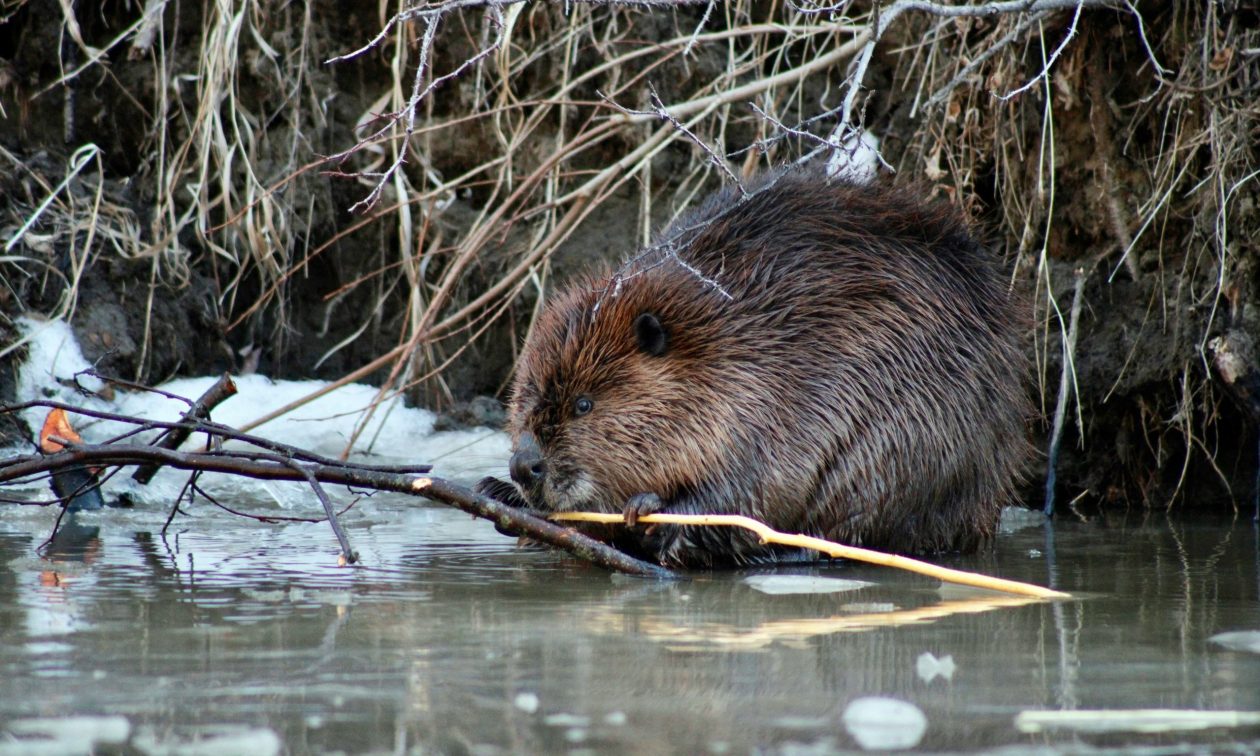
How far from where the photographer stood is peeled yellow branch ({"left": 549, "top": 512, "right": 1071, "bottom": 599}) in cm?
269

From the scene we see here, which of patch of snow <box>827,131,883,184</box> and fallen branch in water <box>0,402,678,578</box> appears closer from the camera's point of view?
fallen branch in water <box>0,402,678,578</box>

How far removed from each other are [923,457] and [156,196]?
3.31 m

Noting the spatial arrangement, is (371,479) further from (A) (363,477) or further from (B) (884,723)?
(B) (884,723)

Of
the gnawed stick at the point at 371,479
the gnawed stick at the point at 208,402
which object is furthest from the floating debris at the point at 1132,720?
the gnawed stick at the point at 208,402

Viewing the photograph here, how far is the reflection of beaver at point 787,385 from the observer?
3350 mm

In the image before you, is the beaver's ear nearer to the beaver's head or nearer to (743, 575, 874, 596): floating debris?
the beaver's head

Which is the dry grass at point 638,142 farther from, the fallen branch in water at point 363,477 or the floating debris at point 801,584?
the floating debris at point 801,584

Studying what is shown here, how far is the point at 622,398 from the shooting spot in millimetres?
3400

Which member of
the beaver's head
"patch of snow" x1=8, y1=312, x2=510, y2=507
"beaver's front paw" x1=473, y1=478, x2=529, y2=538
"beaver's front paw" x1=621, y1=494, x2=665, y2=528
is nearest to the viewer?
"beaver's front paw" x1=621, y1=494, x2=665, y2=528

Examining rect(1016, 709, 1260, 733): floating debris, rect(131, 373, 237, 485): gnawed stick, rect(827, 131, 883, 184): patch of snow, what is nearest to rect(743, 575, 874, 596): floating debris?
rect(827, 131, 883, 184): patch of snow

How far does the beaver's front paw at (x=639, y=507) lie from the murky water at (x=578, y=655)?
0.20 metres

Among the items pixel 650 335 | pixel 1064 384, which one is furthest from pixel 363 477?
pixel 1064 384

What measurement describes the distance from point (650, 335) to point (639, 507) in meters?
0.46

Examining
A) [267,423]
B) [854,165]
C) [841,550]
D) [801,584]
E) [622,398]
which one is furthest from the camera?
[267,423]
